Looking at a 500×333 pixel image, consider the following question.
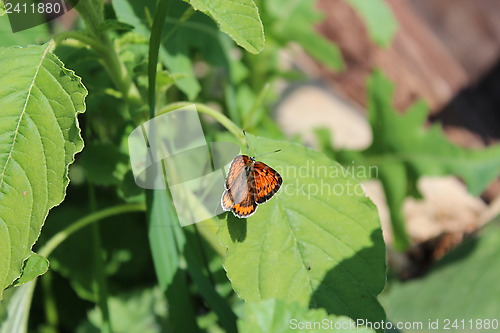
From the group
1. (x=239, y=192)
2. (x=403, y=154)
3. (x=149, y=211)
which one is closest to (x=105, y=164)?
(x=149, y=211)

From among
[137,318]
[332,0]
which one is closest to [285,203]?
[137,318]

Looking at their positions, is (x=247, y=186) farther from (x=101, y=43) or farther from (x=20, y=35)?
(x=20, y=35)

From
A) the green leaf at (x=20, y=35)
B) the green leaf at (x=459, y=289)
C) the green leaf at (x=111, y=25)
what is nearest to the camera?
the green leaf at (x=111, y=25)

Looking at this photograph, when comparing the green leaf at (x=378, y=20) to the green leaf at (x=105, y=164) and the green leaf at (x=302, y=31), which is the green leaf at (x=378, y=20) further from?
the green leaf at (x=105, y=164)

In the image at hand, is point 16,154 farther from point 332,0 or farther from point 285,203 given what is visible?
point 332,0

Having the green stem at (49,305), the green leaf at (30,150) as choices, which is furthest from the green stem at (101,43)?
the green stem at (49,305)

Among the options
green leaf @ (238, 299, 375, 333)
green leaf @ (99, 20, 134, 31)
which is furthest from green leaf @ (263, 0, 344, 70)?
green leaf @ (238, 299, 375, 333)

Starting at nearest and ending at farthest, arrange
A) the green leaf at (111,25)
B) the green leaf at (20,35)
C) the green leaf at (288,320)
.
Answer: the green leaf at (288,320) < the green leaf at (111,25) < the green leaf at (20,35)
